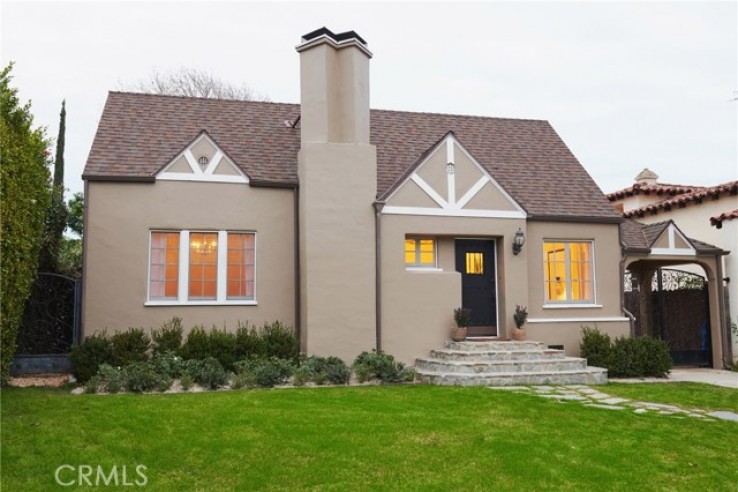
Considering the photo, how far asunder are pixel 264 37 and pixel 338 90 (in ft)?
49.2

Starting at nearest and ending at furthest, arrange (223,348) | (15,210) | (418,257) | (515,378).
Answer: (15,210) → (515,378) → (223,348) → (418,257)

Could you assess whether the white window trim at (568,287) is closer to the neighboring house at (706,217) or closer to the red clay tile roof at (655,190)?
the neighboring house at (706,217)

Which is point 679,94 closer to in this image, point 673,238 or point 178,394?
point 673,238

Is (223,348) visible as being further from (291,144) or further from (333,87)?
(333,87)

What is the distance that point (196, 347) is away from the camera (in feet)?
37.6

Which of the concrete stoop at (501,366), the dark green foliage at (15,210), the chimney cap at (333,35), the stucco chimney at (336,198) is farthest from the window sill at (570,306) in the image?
the dark green foliage at (15,210)

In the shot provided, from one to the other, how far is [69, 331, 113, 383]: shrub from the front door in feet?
24.7

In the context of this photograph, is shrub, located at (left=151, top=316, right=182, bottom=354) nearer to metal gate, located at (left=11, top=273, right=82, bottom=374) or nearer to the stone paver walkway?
metal gate, located at (left=11, top=273, right=82, bottom=374)

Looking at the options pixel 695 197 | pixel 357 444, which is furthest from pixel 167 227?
pixel 695 197

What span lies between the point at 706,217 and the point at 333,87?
11.4 m

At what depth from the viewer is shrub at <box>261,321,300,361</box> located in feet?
38.6

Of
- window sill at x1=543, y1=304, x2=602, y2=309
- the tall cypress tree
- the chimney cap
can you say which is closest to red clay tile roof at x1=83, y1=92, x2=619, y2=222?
the tall cypress tree

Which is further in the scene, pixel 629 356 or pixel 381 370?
pixel 629 356

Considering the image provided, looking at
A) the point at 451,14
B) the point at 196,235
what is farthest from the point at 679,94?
the point at 196,235
